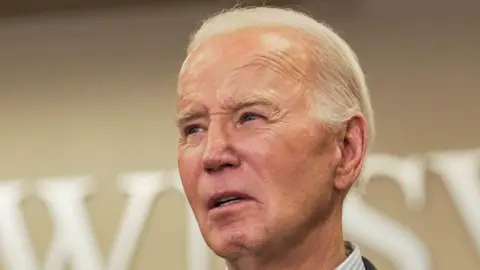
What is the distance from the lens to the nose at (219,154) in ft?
2.83

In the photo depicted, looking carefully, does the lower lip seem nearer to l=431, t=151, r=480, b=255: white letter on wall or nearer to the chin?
the chin

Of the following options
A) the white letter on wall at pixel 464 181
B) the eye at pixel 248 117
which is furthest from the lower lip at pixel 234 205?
the white letter on wall at pixel 464 181

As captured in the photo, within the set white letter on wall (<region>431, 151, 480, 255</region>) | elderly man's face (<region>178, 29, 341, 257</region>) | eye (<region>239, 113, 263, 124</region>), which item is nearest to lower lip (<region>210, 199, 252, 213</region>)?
elderly man's face (<region>178, 29, 341, 257</region>)

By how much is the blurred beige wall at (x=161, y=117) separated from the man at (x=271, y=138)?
0.86 m

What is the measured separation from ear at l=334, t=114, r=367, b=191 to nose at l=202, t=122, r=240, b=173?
15 cm

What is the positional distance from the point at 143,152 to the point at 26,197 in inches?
13.3

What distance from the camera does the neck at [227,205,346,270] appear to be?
0.89m

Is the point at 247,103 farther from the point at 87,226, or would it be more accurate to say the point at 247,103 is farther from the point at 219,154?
the point at 87,226

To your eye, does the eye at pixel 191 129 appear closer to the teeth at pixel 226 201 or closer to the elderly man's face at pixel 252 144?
the elderly man's face at pixel 252 144

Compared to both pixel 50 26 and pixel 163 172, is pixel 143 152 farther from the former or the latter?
pixel 50 26

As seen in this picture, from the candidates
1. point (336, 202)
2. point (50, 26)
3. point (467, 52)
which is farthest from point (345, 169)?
point (50, 26)

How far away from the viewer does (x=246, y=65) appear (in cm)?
92

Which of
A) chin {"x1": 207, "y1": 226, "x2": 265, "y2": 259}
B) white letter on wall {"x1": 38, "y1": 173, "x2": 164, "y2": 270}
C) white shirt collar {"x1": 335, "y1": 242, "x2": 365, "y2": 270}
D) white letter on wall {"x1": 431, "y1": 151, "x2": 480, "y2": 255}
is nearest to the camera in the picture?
chin {"x1": 207, "y1": 226, "x2": 265, "y2": 259}

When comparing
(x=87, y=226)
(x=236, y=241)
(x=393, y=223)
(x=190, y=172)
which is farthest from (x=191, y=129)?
→ (x=87, y=226)
